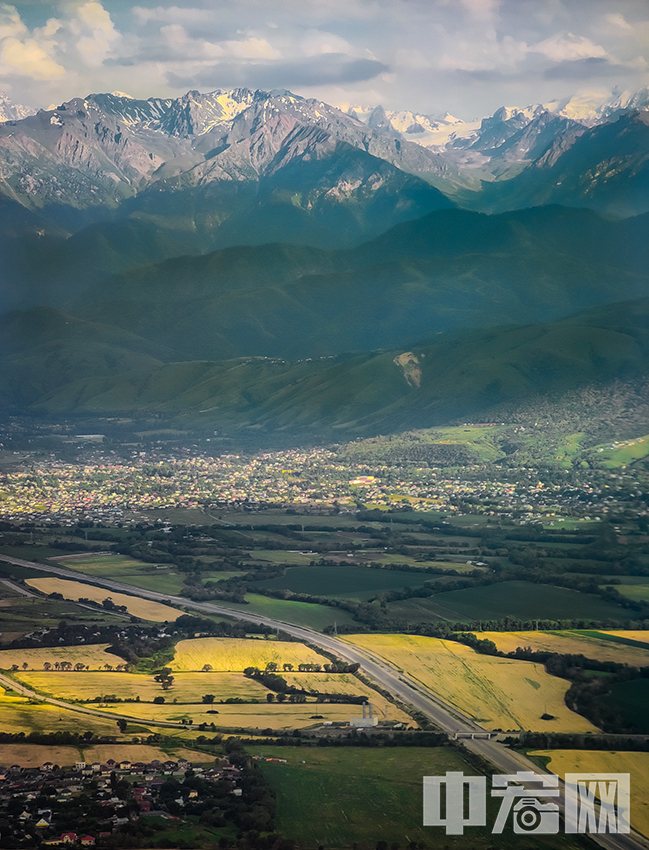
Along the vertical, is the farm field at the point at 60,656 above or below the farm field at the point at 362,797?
above

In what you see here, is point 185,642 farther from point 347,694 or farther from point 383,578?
point 383,578

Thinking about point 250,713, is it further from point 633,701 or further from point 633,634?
point 633,634

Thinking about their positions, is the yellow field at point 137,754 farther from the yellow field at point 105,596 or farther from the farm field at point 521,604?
the farm field at point 521,604

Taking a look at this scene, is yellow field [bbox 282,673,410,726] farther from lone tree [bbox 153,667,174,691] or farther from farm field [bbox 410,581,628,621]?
farm field [bbox 410,581,628,621]

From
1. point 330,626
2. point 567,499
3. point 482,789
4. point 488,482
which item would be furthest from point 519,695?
point 488,482

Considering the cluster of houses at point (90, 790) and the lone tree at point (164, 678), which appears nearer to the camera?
the cluster of houses at point (90, 790)

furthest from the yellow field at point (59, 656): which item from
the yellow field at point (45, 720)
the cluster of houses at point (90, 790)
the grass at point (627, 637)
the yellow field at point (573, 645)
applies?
the grass at point (627, 637)

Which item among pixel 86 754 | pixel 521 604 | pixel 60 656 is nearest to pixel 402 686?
pixel 86 754
